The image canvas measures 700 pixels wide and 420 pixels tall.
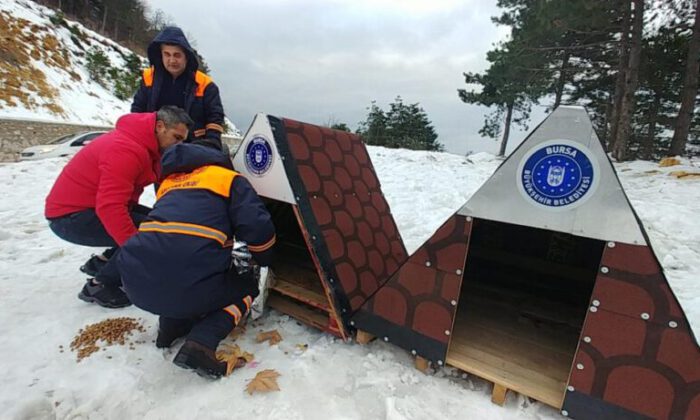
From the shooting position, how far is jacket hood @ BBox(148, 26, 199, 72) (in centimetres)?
248

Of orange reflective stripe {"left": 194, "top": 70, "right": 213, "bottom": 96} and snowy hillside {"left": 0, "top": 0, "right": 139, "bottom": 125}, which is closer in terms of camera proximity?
orange reflective stripe {"left": 194, "top": 70, "right": 213, "bottom": 96}

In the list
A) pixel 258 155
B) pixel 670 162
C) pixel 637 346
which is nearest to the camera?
pixel 637 346

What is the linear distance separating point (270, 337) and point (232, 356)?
0.34m

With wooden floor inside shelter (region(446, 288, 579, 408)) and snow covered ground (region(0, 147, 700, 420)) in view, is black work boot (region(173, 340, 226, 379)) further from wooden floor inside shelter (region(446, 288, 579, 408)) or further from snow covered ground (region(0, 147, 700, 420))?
wooden floor inside shelter (region(446, 288, 579, 408))

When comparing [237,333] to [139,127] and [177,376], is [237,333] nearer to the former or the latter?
[177,376]

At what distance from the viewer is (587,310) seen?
5.65 feet

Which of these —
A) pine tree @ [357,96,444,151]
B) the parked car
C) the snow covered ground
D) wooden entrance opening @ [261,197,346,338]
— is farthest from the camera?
pine tree @ [357,96,444,151]

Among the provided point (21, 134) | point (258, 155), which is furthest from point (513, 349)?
point (21, 134)

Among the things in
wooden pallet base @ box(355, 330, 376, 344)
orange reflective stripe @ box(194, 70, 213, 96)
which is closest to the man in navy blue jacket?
wooden pallet base @ box(355, 330, 376, 344)

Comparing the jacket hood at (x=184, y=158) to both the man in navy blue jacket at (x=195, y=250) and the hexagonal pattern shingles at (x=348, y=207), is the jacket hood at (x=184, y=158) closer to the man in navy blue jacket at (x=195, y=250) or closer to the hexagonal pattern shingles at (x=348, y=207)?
the man in navy blue jacket at (x=195, y=250)

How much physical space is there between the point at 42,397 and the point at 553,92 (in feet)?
63.0

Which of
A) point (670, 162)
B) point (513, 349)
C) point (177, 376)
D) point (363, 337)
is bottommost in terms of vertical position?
point (177, 376)

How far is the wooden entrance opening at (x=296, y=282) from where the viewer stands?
2.29 metres

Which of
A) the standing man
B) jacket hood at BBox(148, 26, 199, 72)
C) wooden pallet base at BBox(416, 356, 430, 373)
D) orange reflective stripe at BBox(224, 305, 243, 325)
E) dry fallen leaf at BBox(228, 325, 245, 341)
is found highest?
jacket hood at BBox(148, 26, 199, 72)
